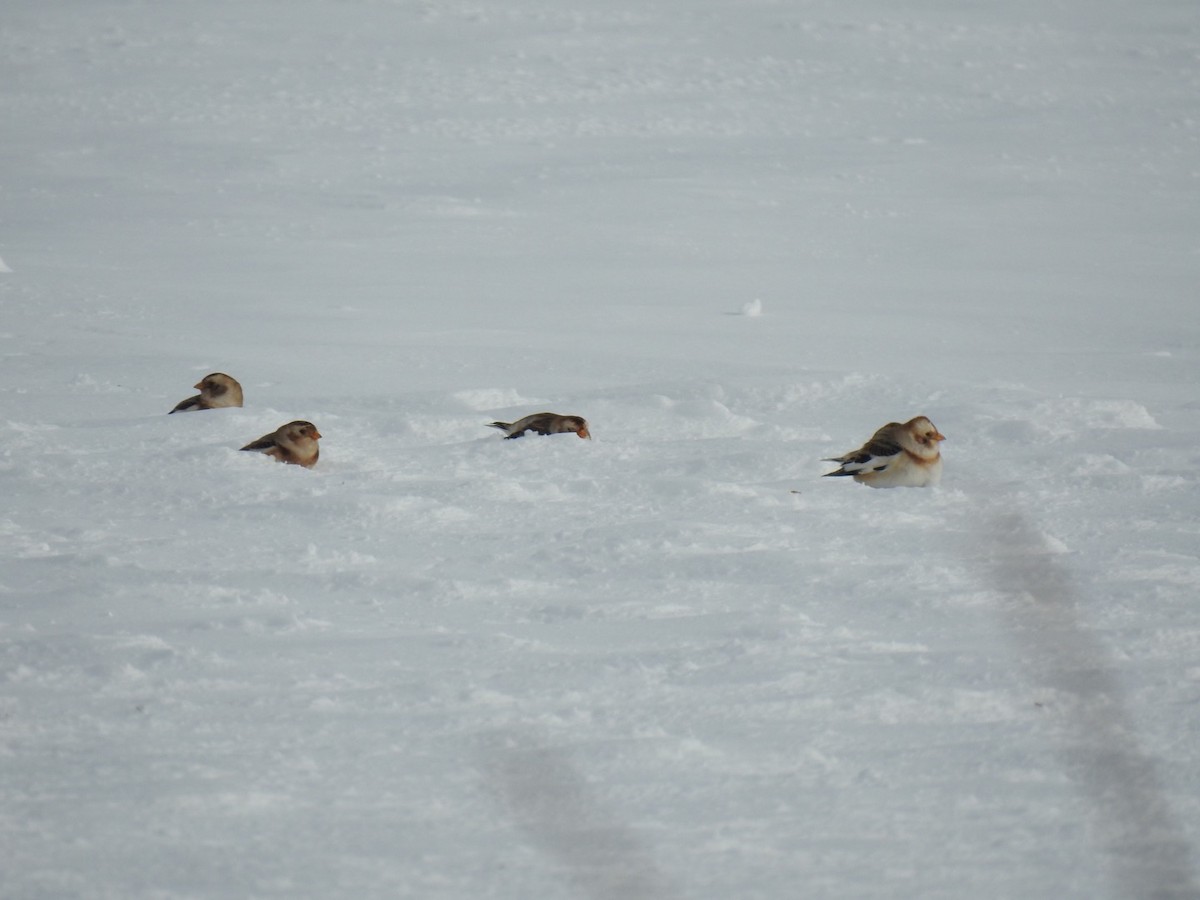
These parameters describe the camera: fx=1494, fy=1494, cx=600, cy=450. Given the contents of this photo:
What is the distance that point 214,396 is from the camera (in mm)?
5934

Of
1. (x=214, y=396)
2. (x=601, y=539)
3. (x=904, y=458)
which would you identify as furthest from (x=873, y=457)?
(x=214, y=396)

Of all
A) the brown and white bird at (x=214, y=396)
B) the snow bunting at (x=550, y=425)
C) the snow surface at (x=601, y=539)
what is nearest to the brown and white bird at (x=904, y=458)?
the snow surface at (x=601, y=539)

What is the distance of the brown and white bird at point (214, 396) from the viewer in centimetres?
591

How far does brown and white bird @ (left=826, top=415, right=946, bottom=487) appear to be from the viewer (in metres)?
4.76

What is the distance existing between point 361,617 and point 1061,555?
1783 millimetres

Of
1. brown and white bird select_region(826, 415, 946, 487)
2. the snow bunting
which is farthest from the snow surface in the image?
the snow bunting

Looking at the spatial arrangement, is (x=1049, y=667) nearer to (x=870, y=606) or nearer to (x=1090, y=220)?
(x=870, y=606)

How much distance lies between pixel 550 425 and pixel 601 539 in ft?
4.93

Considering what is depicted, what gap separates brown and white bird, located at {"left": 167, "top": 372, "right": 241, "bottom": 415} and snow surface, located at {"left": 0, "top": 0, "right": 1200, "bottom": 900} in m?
0.15

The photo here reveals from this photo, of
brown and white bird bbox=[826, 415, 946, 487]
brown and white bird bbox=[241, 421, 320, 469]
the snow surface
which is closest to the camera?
the snow surface

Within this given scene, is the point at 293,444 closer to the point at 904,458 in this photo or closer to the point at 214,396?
the point at 214,396

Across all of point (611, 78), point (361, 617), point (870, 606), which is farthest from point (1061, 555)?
point (611, 78)

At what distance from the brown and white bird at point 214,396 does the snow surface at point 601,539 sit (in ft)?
0.50

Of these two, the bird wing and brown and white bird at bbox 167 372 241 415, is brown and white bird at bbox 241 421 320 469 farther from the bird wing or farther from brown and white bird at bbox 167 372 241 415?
the bird wing
